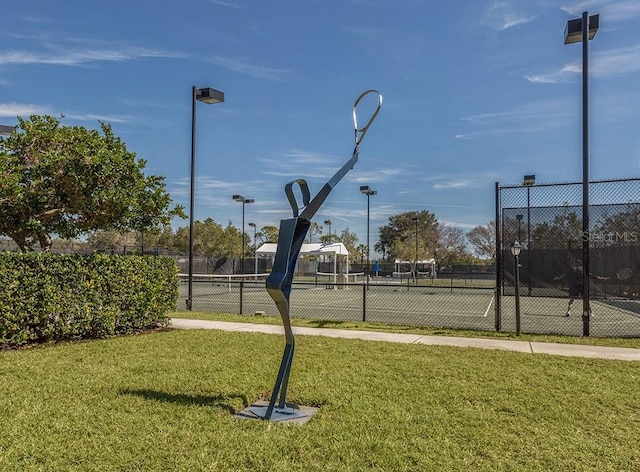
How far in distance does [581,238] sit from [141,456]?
9.29 meters

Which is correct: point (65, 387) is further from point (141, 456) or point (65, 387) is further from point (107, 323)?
point (107, 323)

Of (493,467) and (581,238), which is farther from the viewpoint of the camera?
(581,238)

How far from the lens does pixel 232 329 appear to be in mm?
10266

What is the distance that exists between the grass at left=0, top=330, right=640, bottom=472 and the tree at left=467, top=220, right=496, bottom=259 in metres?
64.3

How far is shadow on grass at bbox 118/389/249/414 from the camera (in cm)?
488

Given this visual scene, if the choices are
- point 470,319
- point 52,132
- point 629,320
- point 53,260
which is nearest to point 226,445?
point 53,260

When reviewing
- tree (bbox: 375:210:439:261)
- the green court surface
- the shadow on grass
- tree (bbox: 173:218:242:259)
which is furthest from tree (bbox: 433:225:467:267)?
the shadow on grass

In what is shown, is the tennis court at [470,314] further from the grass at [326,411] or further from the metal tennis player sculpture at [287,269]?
the metal tennis player sculpture at [287,269]

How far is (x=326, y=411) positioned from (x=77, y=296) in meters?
5.77

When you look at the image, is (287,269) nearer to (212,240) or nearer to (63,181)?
(63,181)

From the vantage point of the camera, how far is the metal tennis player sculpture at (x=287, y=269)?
4.60 m

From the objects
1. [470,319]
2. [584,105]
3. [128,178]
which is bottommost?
[470,319]

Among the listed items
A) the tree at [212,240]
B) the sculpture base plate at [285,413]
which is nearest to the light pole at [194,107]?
the sculpture base plate at [285,413]

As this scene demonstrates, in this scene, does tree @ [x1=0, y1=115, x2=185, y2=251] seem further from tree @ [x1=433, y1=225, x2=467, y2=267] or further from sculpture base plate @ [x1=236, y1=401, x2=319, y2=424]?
tree @ [x1=433, y1=225, x2=467, y2=267]
